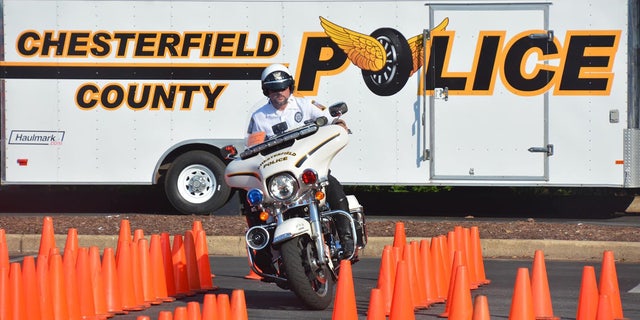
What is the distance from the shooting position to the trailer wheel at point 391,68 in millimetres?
17406

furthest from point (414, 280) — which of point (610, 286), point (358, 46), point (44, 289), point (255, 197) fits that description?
point (358, 46)

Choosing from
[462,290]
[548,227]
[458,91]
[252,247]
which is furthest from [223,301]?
[458,91]

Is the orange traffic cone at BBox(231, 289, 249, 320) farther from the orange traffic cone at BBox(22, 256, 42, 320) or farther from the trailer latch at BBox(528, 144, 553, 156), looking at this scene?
the trailer latch at BBox(528, 144, 553, 156)

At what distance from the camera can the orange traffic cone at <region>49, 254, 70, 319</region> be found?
850 cm

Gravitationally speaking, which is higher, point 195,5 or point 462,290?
point 195,5

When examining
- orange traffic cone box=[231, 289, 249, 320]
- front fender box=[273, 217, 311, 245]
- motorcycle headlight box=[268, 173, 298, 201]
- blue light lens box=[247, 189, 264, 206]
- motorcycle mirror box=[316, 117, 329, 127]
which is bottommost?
orange traffic cone box=[231, 289, 249, 320]

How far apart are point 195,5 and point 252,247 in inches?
347

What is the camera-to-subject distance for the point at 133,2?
1766 cm

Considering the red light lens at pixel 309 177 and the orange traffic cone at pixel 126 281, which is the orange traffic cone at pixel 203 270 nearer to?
the orange traffic cone at pixel 126 281

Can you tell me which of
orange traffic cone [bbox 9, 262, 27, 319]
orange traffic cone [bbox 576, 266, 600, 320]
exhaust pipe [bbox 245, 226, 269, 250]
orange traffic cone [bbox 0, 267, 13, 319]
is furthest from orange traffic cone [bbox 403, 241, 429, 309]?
orange traffic cone [bbox 0, 267, 13, 319]

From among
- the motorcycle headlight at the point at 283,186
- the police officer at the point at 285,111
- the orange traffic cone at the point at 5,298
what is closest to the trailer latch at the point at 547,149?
the police officer at the point at 285,111

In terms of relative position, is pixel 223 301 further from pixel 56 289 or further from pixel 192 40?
pixel 192 40

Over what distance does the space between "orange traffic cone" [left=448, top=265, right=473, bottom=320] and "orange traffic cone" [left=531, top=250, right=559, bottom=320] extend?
1.06 metres

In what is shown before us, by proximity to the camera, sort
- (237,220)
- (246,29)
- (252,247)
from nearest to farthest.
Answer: (252,247) < (237,220) < (246,29)
